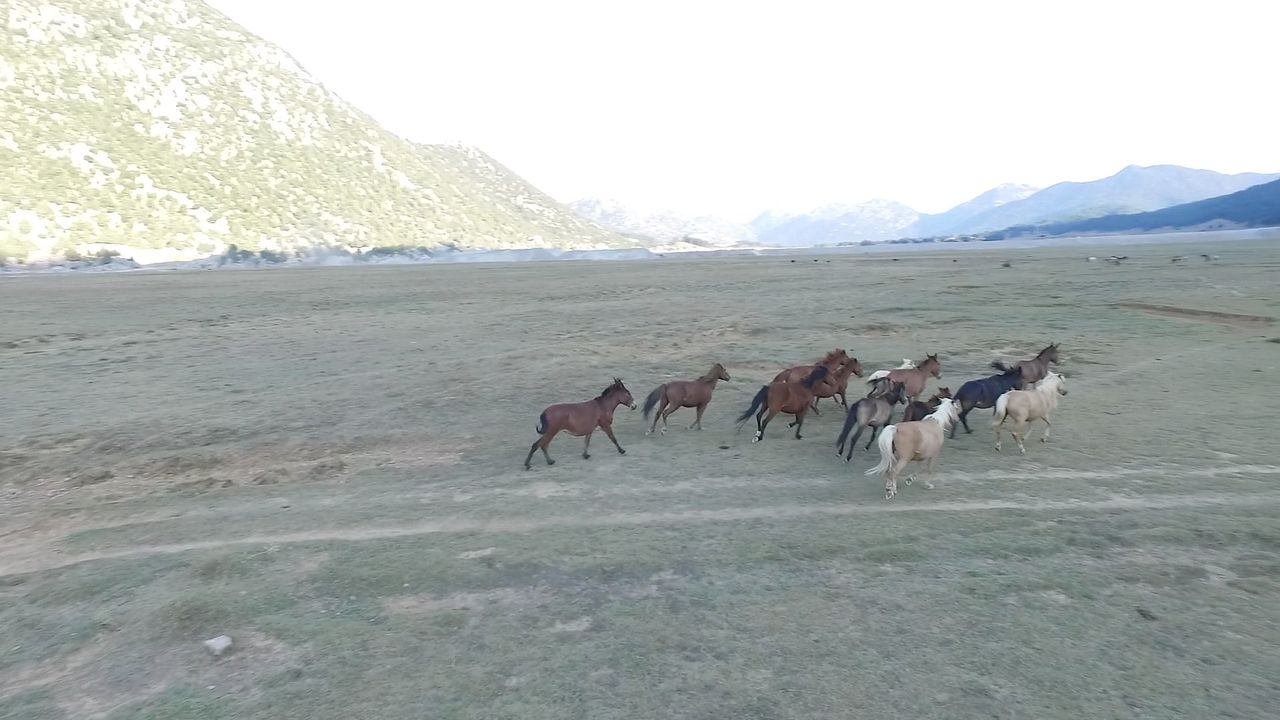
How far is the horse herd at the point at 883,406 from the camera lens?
26.2 ft

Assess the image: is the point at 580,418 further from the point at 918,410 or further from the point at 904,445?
the point at 918,410

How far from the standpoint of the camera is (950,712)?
4.07m

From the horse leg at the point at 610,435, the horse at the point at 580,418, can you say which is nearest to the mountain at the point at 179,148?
the horse at the point at 580,418

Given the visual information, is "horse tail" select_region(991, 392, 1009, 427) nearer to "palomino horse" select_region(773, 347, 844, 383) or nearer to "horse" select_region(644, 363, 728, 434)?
"palomino horse" select_region(773, 347, 844, 383)

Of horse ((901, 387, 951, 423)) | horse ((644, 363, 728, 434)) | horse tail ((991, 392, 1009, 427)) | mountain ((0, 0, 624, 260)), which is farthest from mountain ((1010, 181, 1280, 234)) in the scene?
horse ((644, 363, 728, 434))

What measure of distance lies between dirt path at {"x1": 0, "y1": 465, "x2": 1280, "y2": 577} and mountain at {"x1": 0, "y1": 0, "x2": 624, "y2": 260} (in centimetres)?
9596

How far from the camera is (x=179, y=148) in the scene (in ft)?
343

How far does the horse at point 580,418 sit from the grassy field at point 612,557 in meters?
0.56

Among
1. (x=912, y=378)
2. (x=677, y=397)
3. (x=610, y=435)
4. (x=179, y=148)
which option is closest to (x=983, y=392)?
(x=912, y=378)

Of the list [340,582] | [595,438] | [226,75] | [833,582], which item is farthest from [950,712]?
[226,75]

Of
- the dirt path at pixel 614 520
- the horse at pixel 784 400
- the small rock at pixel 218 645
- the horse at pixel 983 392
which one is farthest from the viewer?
the horse at pixel 983 392

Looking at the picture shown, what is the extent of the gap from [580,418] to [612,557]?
133 inches

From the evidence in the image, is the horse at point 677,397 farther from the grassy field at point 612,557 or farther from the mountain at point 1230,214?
the mountain at point 1230,214

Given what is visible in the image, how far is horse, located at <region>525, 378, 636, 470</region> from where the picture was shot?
913 cm
